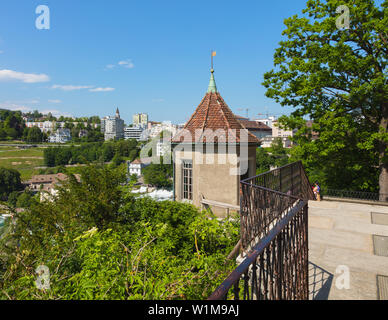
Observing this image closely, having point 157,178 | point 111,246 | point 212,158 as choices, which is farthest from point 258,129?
point 111,246

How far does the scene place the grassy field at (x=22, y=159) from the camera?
122363 mm

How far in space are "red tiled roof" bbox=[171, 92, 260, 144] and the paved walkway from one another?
492 centimetres

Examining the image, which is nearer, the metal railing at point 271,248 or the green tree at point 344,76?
the metal railing at point 271,248

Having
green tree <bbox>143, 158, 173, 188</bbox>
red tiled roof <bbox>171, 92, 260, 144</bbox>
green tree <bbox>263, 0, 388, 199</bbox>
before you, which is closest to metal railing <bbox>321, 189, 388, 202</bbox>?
green tree <bbox>263, 0, 388, 199</bbox>

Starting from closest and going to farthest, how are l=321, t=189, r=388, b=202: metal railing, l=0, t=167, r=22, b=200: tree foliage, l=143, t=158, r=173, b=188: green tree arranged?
l=321, t=189, r=388, b=202: metal railing
l=0, t=167, r=22, b=200: tree foliage
l=143, t=158, r=173, b=188: green tree

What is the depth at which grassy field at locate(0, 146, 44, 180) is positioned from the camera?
122 meters

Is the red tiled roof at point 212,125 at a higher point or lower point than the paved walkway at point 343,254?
higher

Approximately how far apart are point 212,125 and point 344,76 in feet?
29.9

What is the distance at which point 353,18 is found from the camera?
14.3 m

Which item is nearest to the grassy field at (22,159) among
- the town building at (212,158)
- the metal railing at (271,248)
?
the town building at (212,158)

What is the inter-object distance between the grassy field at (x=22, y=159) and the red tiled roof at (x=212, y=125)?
379ft

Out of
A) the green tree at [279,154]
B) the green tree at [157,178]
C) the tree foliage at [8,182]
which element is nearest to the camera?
the green tree at [279,154]

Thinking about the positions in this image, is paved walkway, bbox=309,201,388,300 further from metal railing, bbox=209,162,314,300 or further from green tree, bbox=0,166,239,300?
green tree, bbox=0,166,239,300

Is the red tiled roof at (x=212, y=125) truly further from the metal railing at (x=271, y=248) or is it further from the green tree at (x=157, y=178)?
the green tree at (x=157, y=178)
